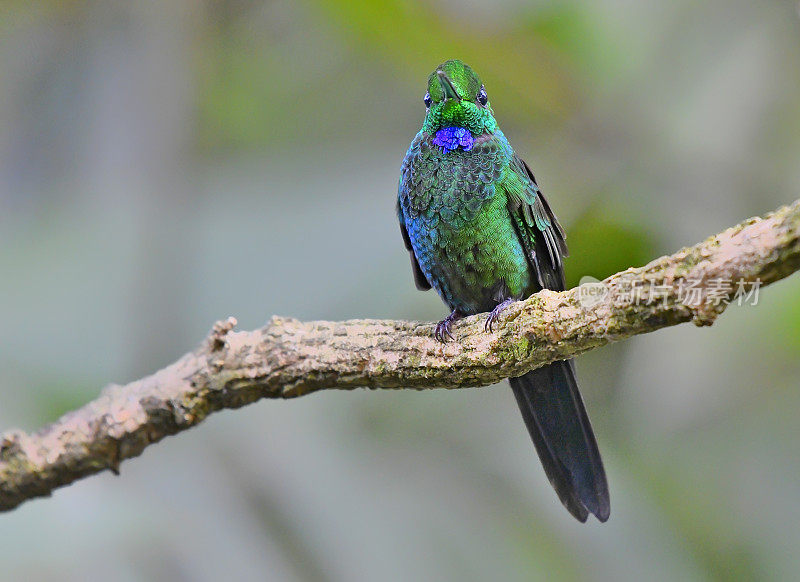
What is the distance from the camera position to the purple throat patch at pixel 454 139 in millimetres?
3195

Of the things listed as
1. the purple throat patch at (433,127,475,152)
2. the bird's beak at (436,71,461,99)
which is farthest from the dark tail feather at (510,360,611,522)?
the bird's beak at (436,71,461,99)

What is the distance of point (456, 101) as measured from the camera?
3.06 metres

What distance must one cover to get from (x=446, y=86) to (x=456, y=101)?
3.6 inches

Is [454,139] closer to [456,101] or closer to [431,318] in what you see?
[456,101]

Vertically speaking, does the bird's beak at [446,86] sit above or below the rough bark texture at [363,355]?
above

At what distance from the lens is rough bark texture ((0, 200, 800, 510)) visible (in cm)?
192

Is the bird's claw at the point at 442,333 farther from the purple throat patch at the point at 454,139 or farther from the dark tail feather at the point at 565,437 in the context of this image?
the purple throat patch at the point at 454,139

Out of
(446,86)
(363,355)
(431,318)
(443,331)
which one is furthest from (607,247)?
(363,355)

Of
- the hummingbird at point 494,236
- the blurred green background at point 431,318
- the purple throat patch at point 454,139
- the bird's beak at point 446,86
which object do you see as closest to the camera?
the bird's beak at point 446,86

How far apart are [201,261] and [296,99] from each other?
1.27 m

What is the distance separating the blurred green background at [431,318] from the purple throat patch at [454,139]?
1160 mm

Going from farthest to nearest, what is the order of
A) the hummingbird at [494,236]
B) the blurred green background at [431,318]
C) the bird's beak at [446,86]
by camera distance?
the blurred green background at [431,318] < the hummingbird at [494,236] < the bird's beak at [446,86]

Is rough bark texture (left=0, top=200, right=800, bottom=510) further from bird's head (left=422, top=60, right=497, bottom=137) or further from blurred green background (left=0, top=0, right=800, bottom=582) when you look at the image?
blurred green background (left=0, top=0, right=800, bottom=582)

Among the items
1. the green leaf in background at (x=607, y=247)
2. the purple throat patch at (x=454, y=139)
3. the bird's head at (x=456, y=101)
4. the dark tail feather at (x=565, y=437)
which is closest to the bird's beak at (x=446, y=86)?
the bird's head at (x=456, y=101)
